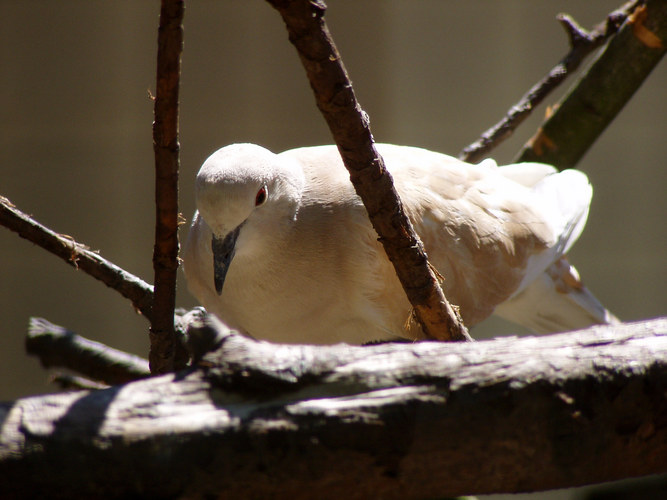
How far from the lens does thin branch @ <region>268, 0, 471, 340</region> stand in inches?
35.9

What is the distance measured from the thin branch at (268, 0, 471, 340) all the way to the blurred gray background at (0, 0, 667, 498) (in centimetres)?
300

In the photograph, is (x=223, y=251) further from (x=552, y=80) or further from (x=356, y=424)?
(x=552, y=80)

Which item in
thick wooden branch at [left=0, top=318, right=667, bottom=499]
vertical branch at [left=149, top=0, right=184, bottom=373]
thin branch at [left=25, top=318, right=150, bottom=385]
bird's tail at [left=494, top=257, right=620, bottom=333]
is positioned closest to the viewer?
thick wooden branch at [left=0, top=318, right=667, bottom=499]

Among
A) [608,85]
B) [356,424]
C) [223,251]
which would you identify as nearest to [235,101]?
[608,85]

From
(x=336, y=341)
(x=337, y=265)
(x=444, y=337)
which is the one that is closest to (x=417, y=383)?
(x=444, y=337)

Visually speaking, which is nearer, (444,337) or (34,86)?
(444,337)

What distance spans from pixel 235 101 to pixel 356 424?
3587mm

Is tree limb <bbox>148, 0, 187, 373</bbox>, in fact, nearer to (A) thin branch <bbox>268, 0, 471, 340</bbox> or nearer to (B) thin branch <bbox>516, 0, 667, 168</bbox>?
(A) thin branch <bbox>268, 0, 471, 340</bbox>

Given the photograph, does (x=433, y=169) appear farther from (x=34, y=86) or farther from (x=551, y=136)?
(x=34, y=86)

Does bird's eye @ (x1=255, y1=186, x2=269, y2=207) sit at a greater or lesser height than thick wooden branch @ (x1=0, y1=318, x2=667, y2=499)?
greater

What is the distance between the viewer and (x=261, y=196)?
66.1 inches

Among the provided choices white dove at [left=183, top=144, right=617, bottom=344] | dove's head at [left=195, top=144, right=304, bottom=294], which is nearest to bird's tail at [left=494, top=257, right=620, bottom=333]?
white dove at [left=183, top=144, right=617, bottom=344]

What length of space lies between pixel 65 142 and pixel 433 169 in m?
2.97

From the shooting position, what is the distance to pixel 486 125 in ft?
14.1
